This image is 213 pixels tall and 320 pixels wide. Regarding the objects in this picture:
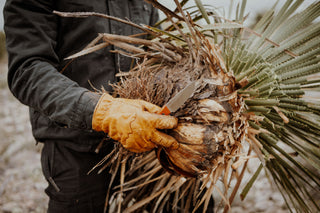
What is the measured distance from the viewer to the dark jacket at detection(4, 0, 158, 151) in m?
0.89

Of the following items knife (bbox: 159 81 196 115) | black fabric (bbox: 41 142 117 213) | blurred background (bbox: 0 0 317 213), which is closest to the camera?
knife (bbox: 159 81 196 115)

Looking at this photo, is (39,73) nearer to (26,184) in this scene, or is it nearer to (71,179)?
(71,179)

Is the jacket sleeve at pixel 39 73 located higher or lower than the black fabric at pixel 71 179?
higher

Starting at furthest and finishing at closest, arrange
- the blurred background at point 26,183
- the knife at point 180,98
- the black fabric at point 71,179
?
the blurred background at point 26,183, the black fabric at point 71,179, the knife at point 180,98

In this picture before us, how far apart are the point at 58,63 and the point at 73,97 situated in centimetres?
27

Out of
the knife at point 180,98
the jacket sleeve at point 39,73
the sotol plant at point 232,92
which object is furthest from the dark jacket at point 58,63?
the knife at point 180,98

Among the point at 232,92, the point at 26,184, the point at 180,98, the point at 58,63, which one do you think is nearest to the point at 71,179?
the point at 58,63

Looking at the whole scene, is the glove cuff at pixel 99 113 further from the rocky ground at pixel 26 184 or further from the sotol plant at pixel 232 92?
the rocky ground at pixel 26 184

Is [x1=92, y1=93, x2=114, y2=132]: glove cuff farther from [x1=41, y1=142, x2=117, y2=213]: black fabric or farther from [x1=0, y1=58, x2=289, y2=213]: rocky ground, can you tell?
[x1=0, y1=58, x2=289, y2=213]: rocky ground

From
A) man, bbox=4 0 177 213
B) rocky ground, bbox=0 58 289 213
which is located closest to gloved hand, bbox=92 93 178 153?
man, bbox=4 0 177 213

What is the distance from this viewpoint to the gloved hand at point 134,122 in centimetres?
82

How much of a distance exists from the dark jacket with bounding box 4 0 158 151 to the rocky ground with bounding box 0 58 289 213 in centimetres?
43

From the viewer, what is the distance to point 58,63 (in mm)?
1048

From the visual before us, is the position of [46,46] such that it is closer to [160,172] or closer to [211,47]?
[211,47]
